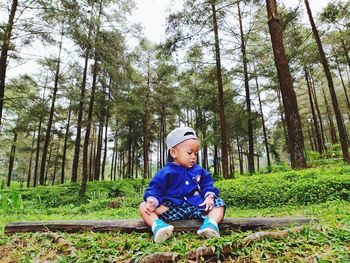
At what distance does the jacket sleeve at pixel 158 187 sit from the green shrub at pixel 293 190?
4.87 meters

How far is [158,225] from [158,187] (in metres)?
0.51

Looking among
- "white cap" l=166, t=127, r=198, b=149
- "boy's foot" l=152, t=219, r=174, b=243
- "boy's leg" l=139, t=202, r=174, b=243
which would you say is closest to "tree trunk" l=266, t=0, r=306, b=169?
"white cap" l=166, t=127, r=198, b=149

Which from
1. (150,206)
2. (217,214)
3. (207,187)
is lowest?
(217,214)

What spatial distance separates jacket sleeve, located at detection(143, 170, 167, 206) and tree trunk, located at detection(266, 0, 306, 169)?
656 centimetres

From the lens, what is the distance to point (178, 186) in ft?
9.93

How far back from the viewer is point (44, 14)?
10102mm

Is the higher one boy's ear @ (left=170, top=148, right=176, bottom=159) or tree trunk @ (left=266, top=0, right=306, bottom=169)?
tree trunk @ (left=266, top=0, right=306, bottom=169)

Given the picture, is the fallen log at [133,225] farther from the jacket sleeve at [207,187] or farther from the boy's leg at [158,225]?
the jacket sleeve at [207,187]

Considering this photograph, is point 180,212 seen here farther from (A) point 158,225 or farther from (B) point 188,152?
(B) point 188,152

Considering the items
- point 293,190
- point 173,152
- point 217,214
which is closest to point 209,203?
point 217,214

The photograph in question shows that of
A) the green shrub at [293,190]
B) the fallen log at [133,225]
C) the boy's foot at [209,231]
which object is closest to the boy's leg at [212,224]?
the boy's foot at [209,231]

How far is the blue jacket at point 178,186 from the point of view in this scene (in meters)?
2.96

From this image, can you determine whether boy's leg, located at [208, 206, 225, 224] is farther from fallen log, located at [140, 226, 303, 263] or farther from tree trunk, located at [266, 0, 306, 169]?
tree trunk, located at [266, 0, 306, 169]

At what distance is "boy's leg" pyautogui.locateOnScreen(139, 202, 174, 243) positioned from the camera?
2418 millimetres
